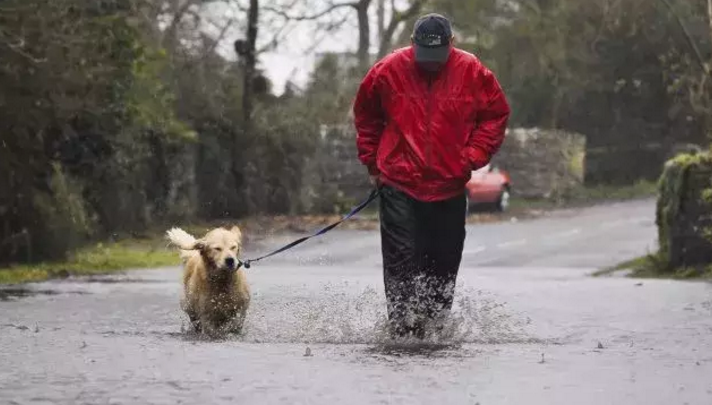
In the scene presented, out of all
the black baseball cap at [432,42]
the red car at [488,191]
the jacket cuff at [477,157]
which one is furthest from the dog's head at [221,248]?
the red car at [488,191]

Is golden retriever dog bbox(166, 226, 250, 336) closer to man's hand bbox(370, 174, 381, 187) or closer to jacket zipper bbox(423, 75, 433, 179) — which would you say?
man's hand bbox(370, 174, 381, 187)

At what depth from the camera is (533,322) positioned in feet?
42.0

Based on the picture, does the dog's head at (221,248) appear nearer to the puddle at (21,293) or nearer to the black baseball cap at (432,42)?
the black baseball cap at (432,42)

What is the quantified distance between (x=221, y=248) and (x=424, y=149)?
1971 millimetres

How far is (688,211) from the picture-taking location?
19078mm

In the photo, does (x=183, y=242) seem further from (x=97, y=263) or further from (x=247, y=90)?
(x=247, y=90)

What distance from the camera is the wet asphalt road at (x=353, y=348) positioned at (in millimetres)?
8031

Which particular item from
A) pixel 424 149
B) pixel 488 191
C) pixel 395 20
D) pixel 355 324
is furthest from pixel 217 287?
pixel 395 20

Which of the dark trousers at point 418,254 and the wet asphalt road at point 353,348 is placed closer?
the wet asphalt road at point 353,348

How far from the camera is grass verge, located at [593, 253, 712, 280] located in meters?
19.0

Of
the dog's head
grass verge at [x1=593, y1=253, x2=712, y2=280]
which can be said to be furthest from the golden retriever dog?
grass verge at [x1=593, y1=253, x2=712, y2=280]

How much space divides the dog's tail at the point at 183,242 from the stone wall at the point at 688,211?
299 inches

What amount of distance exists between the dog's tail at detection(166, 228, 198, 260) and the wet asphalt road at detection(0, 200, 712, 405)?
53 centimetres

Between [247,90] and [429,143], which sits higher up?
[247,90]
